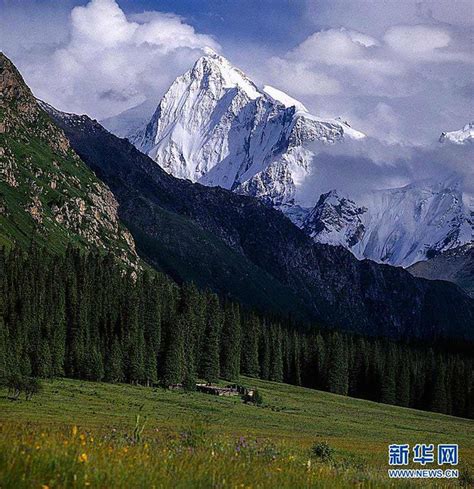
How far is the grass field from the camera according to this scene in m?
12.0

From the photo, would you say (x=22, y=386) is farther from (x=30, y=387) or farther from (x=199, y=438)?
(x=199, y=438)

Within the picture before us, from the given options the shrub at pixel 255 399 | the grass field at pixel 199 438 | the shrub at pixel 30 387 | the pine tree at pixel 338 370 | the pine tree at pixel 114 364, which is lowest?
the grass field at pixel 199 438

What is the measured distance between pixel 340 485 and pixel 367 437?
229 ft

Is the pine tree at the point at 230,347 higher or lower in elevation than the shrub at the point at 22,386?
higher

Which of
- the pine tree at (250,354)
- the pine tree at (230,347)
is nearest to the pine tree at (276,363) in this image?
the pine tree at (250,354)

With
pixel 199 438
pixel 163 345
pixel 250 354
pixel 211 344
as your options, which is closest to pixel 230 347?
pixel 211 344

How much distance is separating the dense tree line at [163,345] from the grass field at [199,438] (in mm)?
8911

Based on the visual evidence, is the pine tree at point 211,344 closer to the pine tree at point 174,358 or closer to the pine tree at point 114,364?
the pine tree at point 174,358

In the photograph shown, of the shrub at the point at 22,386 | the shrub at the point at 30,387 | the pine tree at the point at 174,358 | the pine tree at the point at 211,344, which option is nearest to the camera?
the shrub at the point at 22,386

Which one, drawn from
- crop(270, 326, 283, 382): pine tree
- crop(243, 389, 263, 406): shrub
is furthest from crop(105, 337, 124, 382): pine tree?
crop(270, 326, 283, 382): pine tree

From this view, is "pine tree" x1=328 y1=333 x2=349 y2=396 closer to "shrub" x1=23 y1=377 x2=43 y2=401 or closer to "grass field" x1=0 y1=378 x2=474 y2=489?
"grass field" x1=0 y1=378 x2=474 y2=489

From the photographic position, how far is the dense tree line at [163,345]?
126562 millimetres

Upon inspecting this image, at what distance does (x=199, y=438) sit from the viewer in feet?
66.2

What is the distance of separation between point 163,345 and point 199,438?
12171 cm
